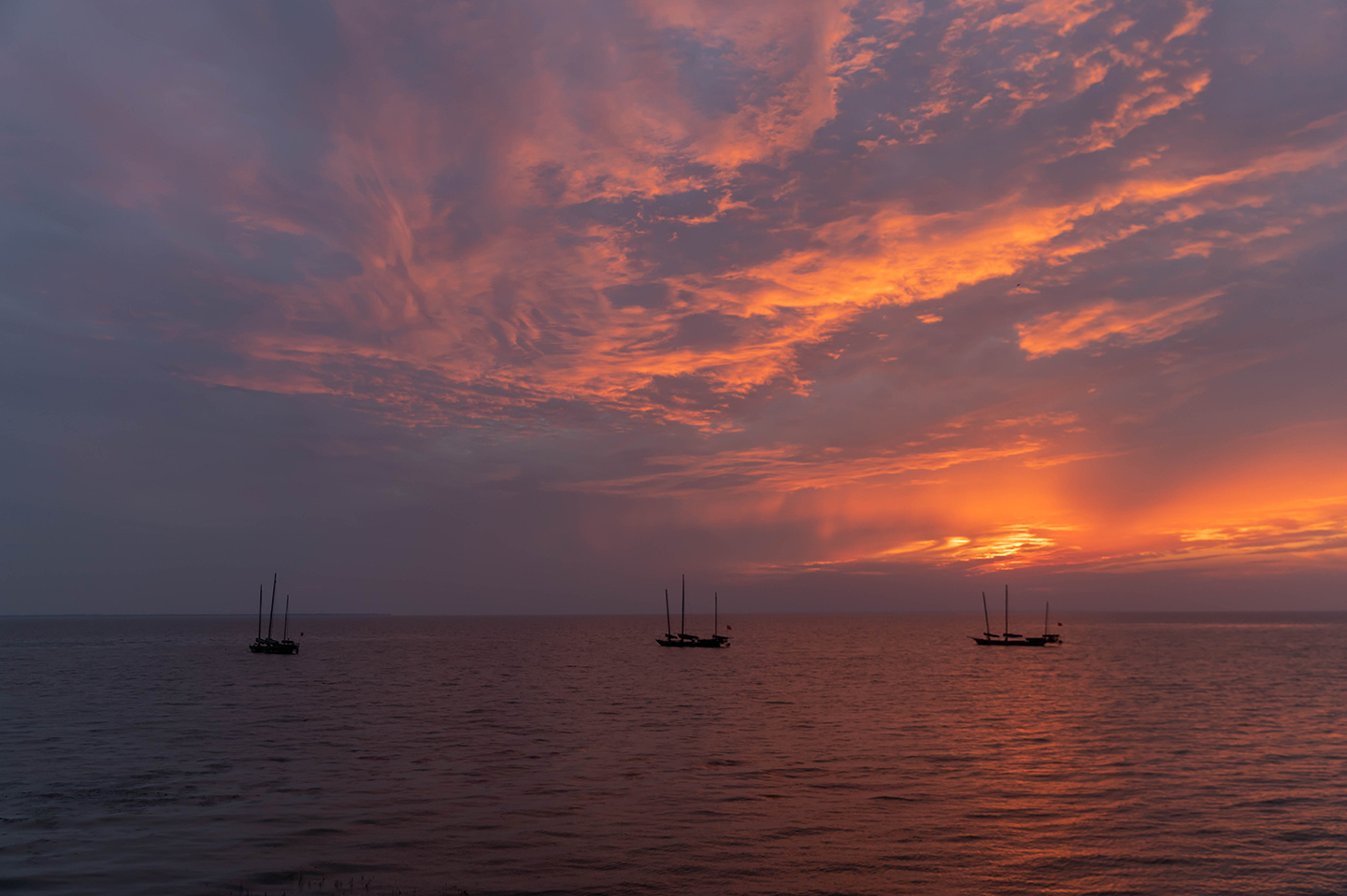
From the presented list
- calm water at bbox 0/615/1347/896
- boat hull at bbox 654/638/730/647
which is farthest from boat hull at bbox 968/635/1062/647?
calm water at bbox 0/615/1347/896

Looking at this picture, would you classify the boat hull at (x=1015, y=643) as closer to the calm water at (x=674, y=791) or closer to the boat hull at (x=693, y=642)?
the boat hull at (x=693, y=642)

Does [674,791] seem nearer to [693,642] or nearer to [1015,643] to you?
[693,642]

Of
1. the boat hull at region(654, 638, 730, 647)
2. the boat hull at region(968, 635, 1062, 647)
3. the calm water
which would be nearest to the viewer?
the calm water

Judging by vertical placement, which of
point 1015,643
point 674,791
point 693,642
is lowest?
point 1015,643

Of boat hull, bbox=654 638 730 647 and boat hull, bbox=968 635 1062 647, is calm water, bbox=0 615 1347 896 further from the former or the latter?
boat hull, bbox=968 635 1062 647

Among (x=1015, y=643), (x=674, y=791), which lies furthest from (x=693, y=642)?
(x=674, y=791)

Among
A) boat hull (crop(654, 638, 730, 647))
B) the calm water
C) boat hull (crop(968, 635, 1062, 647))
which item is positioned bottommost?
boat hull (crop(968, 635, 1062, 647))

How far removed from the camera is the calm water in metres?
23.5

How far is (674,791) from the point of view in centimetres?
3328

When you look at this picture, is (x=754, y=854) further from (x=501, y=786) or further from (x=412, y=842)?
(x=501, y=786)

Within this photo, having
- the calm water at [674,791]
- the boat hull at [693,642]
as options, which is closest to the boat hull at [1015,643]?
the boat hull at [693,642]

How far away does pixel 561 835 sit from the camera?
26797 mm

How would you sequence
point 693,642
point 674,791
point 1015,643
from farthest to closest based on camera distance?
point 1015,643, point 693,642, point 674,791

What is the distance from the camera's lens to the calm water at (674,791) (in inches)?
924
